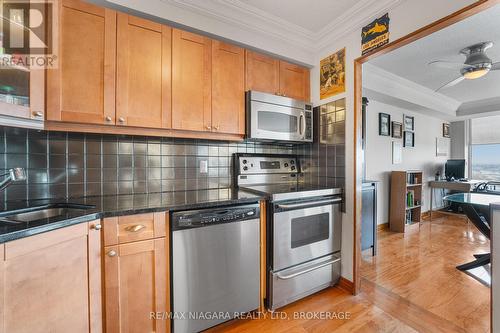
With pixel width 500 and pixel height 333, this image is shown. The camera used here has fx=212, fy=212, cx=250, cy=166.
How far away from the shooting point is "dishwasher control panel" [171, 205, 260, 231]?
1.32 meters

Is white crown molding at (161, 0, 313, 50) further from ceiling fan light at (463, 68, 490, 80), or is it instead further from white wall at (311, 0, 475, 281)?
ceiling fan light at (463, 68, 490, 80)

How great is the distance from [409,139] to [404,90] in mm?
1223

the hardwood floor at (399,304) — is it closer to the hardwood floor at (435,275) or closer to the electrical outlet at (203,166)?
the hardwood floor at (435,275)

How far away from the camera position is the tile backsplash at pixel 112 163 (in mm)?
1436

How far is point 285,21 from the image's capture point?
6.52ft

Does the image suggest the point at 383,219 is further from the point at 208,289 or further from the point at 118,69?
the point at 118,69

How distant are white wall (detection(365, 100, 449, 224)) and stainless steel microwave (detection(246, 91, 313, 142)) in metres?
1.94

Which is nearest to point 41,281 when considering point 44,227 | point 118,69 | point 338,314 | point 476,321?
point 44,227

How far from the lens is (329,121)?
219cm

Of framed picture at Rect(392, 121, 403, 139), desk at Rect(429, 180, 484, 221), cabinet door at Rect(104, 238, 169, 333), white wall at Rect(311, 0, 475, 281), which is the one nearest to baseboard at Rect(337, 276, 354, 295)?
white wall at Rect(311, 0, 475, 281)

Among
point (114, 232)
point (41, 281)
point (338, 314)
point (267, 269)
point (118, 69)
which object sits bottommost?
point (338, 314)

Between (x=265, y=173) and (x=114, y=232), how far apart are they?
1.47 m

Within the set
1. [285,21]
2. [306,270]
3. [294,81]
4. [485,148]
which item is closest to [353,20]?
[285,21]

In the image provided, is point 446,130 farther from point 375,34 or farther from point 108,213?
point 108,213
